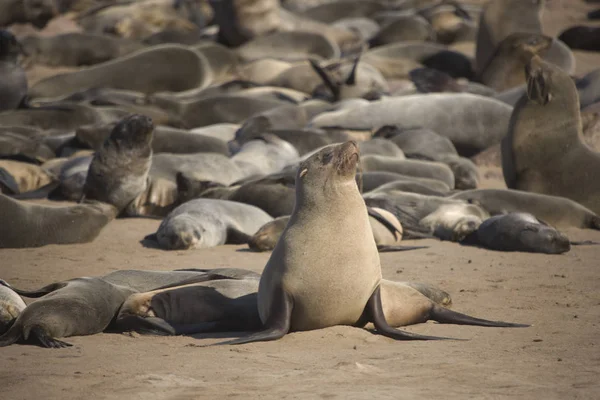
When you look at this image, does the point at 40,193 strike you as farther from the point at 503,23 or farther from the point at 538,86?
the point at 503,23

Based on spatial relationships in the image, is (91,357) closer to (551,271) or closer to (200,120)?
(551,271)

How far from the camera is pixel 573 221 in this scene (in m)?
8.27

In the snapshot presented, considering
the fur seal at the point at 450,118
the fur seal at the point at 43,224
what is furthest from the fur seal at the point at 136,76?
the fur seal at the point at 43,224

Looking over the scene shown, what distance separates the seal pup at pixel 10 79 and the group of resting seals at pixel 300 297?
850 cm

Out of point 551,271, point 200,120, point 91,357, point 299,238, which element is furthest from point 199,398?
point 200,120

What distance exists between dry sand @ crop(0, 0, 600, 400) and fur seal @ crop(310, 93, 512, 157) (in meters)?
5.74

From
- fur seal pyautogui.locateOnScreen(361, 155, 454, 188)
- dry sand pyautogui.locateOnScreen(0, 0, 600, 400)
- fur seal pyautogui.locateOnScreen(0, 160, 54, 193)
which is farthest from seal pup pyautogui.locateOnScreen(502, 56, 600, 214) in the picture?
fur seal pyautogui.locateOnScreen(0, 160, 54, 193)

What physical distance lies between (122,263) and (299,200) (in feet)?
7.32

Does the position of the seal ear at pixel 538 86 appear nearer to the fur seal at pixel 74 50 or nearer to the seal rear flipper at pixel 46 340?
the seal rear flipper at pixel 46 340

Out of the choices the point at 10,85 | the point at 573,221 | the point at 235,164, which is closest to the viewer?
the point at 573,221

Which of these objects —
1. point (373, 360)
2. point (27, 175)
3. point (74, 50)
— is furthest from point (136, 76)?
point (373, 360)

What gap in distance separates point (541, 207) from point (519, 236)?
119cm

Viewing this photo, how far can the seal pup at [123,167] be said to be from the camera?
8.54 meters

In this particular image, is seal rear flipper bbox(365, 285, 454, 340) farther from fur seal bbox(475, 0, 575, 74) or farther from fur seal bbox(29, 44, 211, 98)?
fur seal bbox(475, 0, 575, 74)
